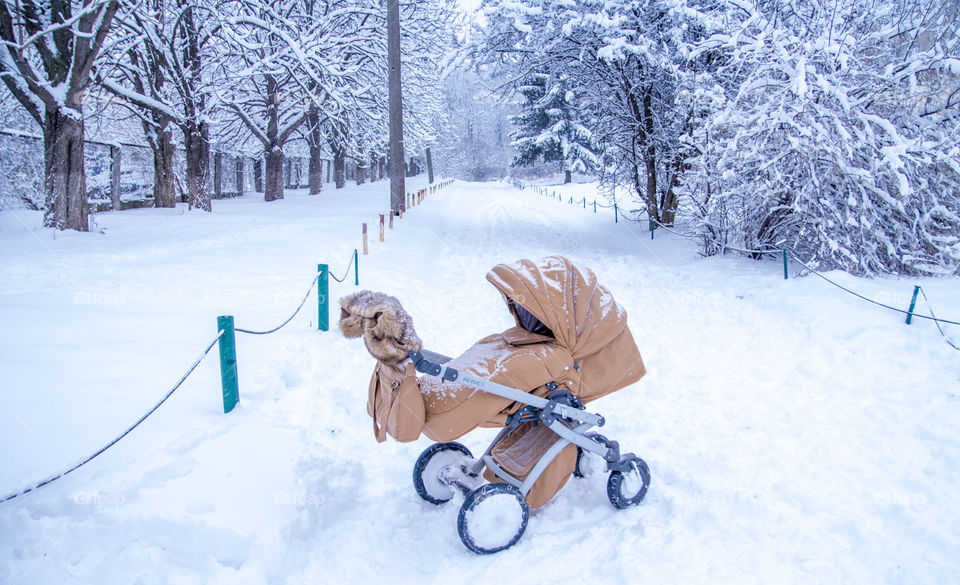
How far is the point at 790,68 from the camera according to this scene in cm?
834

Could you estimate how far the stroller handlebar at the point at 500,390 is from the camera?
2664 mm

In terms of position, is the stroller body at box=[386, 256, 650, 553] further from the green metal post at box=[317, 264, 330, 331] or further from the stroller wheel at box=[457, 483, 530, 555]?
the green metal post at box=[317, 264, 330, 331]

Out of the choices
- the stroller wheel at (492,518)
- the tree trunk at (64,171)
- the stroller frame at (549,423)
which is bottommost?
the stroller wheel at (492,518)

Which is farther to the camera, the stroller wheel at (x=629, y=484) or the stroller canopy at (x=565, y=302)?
the stroller wheel at (x=629, y=484)

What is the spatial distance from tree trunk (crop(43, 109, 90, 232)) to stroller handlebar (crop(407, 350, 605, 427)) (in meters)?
11.8

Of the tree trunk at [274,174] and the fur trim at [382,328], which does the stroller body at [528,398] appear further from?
the tree trunk at [274,174]

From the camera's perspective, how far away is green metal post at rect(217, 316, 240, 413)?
384cm

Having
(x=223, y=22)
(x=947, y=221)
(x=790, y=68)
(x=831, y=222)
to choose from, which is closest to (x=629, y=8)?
(x=790, y=68)

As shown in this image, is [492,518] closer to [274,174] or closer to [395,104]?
[395,104]

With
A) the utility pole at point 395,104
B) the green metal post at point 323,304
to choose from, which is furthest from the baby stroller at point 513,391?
the utility pole at point 395,104

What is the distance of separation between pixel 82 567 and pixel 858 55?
37.8ft

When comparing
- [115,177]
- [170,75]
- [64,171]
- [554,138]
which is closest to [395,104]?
[170,75]

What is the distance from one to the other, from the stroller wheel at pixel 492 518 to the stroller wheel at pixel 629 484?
654 millimetres

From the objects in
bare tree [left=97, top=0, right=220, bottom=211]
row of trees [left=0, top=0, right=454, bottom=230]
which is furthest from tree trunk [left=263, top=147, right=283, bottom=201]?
bare tree [left=97, top=0, right=220, bottom=211]
